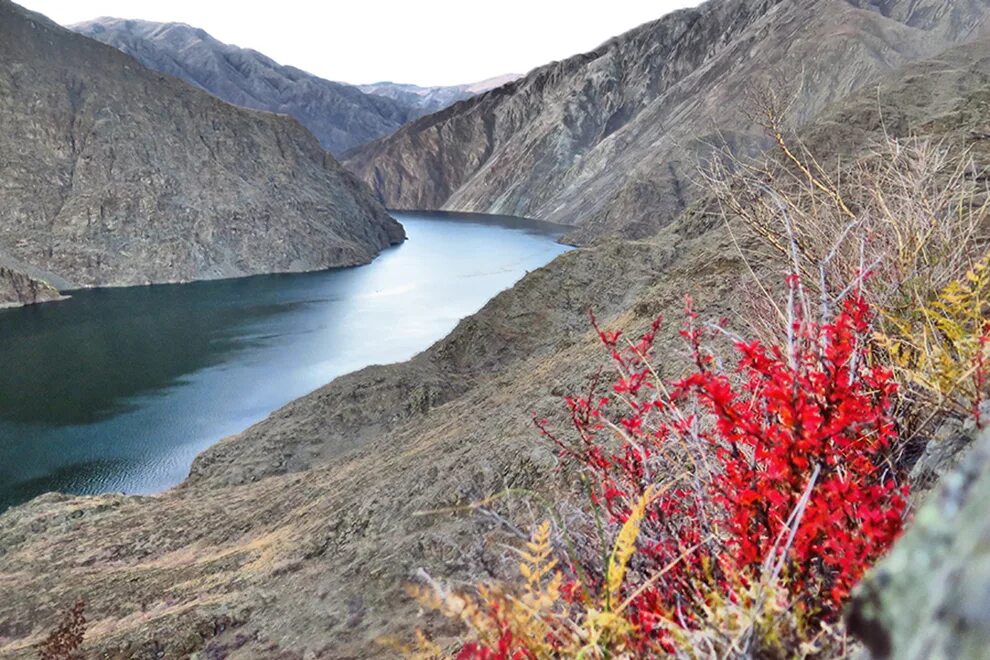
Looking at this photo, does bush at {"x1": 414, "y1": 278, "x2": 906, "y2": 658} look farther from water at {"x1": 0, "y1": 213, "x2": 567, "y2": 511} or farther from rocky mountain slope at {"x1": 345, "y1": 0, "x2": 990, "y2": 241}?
rocky mountain slope at {"x1": 345, "y1": 0, "x2": 990, "y2": 241}

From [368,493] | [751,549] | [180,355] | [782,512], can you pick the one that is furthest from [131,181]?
[751,549]

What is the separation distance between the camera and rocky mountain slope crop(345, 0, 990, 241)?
64.4 meters

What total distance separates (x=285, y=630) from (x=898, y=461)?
6351 mm

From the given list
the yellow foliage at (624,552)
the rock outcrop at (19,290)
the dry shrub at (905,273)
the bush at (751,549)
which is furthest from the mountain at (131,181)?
the yellow foliage at (624,552)

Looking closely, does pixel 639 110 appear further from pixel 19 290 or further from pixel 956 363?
pixel 956 363

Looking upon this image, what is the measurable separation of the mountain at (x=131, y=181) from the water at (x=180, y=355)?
3.96 m

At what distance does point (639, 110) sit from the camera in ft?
342

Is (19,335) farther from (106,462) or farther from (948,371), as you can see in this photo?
(948,371)

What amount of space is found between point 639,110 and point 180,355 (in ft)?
288

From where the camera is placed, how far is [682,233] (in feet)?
76.4

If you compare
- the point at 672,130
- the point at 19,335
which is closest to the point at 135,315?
the point at 19,335

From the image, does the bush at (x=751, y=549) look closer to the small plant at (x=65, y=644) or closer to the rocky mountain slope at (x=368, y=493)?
the rocky mountain slope at (x=368, y=493)

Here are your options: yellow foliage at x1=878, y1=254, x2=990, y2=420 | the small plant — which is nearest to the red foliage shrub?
yellow foliage at x1=878, y1=254, x2=990, y2=420

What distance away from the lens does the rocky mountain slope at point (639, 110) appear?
64.4 meters
